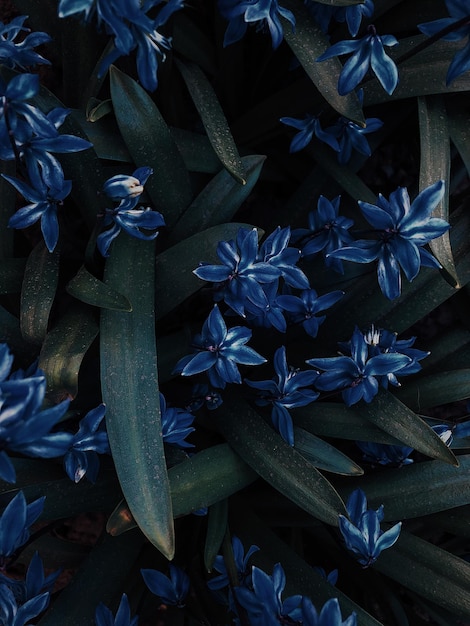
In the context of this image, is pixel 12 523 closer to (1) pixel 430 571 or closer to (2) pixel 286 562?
(2) pixel 286 562

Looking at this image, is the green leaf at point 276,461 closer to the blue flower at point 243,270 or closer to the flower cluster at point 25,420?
the blue flower at point 243,270

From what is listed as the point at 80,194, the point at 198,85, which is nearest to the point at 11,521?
the point at 80,194

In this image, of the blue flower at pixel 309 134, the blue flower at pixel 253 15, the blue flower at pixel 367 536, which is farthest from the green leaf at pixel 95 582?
the blue flower at pixel 253 15

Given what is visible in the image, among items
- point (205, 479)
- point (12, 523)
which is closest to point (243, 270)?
point (205, 479)

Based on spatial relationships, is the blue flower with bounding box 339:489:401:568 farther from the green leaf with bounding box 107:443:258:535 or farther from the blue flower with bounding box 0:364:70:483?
the blue flower with bounding box 0:364:70:483

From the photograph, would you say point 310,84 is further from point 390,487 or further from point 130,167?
point 390,487

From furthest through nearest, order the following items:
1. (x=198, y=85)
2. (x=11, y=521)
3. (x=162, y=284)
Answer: (x=198, y=85) → (x=162, y=284) → (x=11, y=521)
